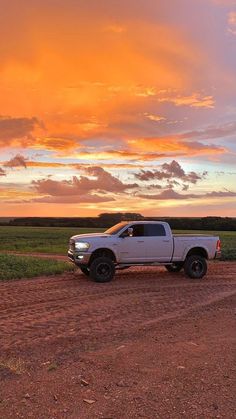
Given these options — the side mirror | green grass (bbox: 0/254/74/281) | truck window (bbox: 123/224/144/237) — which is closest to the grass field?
green grass (bbox: 0/254/74/281)

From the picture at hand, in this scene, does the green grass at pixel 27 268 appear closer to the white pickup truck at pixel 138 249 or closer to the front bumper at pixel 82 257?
the white pickup truck at pixel 138 249

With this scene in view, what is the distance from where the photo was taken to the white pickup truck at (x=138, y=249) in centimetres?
1662

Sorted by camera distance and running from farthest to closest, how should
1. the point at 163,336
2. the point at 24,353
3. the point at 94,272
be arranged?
the point at 94,272 < the point at 163,336 < the point at 24,353

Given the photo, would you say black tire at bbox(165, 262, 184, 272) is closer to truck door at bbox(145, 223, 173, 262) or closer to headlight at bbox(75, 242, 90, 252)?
truck door at bbox(145, 223, 173, 262)

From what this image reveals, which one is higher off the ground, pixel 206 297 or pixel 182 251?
pixel 182 251

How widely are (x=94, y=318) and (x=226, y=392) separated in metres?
4.69

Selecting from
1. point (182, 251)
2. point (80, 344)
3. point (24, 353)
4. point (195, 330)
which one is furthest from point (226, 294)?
point (24, 353)

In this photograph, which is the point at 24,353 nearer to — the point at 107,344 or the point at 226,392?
the point at 107,344

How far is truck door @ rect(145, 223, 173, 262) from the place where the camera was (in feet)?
57.5

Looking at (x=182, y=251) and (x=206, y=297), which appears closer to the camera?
(x=206, y=297)

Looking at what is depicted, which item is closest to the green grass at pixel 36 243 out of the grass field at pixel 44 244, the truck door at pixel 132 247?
the grass field at pixel 44 244

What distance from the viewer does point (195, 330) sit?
31.7ft

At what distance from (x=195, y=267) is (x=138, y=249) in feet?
7.52

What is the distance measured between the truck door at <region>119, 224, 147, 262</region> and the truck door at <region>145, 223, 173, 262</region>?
0.18m
